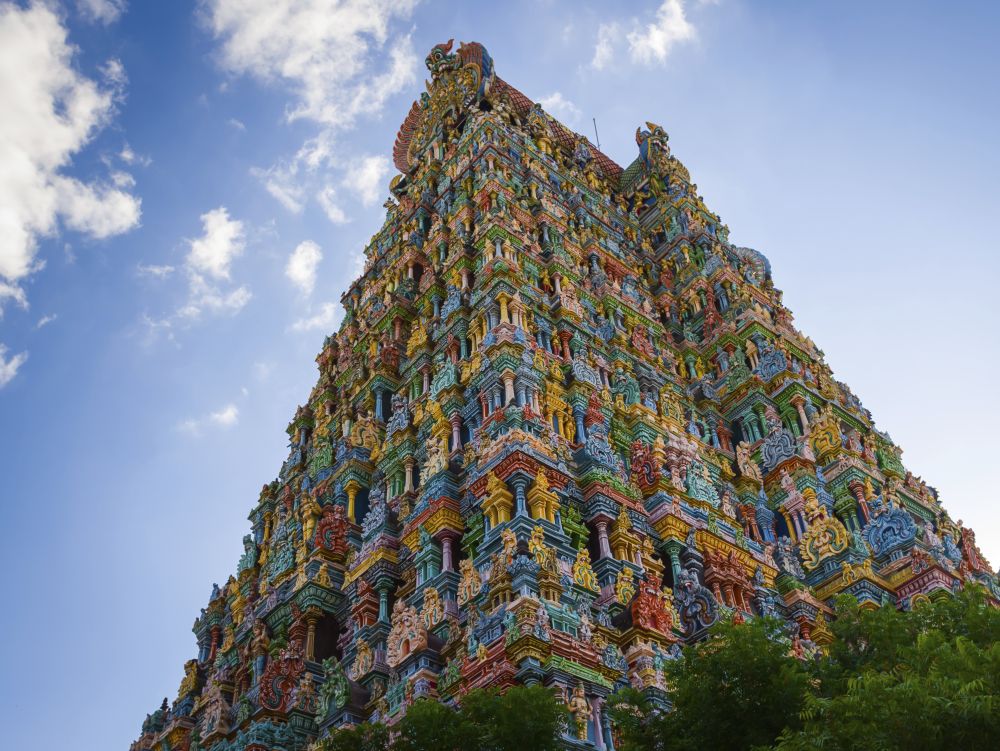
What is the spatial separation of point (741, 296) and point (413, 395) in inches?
515

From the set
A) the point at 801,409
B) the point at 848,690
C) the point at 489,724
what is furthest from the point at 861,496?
the point at 489,724

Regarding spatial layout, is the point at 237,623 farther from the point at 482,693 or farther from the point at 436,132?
the point at 436,132

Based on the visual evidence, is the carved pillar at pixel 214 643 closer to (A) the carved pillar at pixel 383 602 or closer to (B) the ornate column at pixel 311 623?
(B) the ornate column at pixel 311 623

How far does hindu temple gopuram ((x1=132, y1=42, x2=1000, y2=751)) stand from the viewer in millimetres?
18266

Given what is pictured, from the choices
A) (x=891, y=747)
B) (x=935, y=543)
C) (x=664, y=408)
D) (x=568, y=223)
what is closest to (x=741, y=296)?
(x=568, y=223)

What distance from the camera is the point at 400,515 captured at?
22719 mm

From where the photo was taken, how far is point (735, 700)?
12.7 meters

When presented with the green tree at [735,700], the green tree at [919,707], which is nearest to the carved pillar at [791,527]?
the green tree at [919,707]

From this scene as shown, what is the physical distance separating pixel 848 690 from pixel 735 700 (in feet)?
4.31

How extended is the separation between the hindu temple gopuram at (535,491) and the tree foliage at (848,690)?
8.87 feet

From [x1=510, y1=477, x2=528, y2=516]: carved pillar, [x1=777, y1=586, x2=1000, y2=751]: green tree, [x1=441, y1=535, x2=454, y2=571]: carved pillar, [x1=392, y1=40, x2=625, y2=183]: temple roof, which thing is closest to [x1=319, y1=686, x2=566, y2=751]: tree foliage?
[x1=777, y1=586, x2=1000, y2=751]: green tree

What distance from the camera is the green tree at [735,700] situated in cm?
1250

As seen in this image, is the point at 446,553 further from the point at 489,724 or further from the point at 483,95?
the point at 483,95

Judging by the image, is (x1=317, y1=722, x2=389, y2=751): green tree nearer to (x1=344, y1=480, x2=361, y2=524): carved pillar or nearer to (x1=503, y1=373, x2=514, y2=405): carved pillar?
(x1=503, y1=373, x2=514, y2=405): carved pillar
